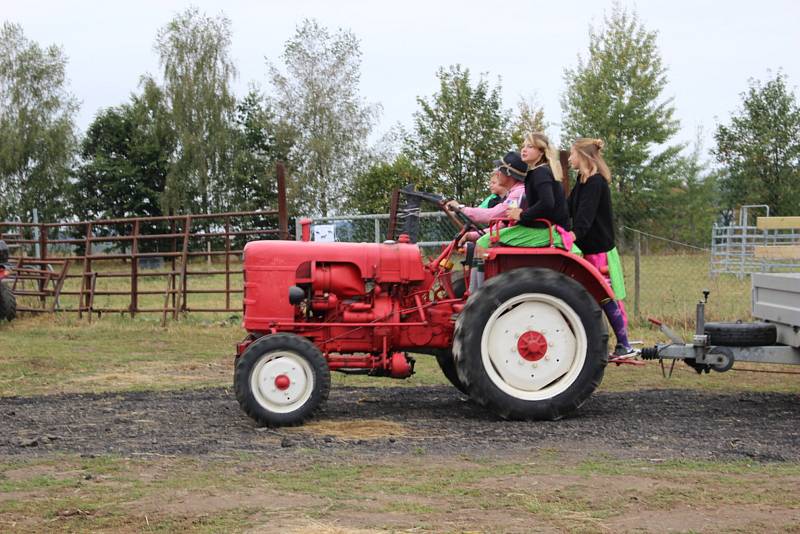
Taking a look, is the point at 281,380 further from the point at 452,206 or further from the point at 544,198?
the point at 544,198

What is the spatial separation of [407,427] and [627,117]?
30105 millimetres

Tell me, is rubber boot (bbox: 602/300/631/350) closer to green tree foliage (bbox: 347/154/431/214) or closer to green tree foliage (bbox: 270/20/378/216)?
green tree foliage (bbox: 347/154/431/214)

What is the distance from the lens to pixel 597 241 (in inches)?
286

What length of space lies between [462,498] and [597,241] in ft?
9.58

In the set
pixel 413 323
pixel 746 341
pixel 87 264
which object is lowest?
pixel 746 341

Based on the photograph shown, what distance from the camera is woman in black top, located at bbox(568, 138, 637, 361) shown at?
23.4ft

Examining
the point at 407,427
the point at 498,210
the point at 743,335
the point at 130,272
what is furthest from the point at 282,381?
the point at 130,272

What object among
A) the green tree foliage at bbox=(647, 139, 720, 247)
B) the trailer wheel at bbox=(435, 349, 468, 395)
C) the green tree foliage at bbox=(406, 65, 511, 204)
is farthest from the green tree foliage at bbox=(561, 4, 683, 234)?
the trailer wheel at bbox=(435, 349, 468, 395)

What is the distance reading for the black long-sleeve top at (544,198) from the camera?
685cm

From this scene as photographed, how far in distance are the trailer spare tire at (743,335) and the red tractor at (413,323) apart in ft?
2.82

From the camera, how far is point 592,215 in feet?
23.4

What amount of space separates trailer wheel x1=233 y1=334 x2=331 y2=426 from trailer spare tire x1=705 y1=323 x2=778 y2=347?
8.90 feet

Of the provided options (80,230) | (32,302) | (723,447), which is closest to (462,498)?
(723,447)

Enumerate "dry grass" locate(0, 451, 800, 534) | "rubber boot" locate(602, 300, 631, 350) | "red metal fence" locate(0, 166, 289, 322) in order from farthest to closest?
"red metal fence" locate(0, 166, 289, 322)
"rubber boot" locate(602, 300, 631, 350)
"dry grass" locate(0, 451, 800, 534)
